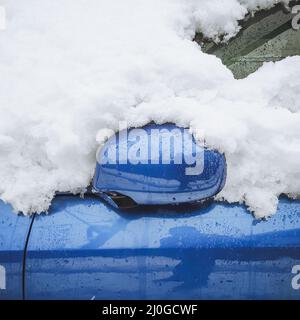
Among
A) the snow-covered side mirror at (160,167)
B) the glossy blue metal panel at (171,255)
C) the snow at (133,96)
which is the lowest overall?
the glossy blue metal panel at (171,255)

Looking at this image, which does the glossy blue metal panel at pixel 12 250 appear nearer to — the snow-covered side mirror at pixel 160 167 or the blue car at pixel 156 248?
the blue car at pixel 156 248

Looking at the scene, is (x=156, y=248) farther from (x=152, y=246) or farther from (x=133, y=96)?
(x=133, y=96)

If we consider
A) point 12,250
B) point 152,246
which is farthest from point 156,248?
point 12,250

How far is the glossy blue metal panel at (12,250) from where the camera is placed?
1.52 metres

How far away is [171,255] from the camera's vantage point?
4.89 feet

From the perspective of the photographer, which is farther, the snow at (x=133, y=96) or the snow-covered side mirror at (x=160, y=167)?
the snow at (x=133, y=96)

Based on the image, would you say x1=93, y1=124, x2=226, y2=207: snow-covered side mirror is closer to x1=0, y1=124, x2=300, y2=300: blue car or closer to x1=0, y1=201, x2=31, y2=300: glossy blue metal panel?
x1=0, y1=124, x2=300, y2=300: blue car

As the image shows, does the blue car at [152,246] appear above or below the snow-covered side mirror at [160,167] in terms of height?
below

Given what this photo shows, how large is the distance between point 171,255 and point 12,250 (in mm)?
575

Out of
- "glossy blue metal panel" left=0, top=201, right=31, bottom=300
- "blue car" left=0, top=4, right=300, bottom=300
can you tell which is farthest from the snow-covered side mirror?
"glossy blue metal panel" left=0, top=201, right=31, bottom=300

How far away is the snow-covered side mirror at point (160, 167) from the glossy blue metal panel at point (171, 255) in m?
0.09

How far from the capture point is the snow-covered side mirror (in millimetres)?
1425

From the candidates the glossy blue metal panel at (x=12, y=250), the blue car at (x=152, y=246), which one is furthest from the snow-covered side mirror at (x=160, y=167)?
the glossy blue metal panel at (x=12, y=250)

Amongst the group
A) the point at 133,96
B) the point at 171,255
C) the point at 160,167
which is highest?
the point at 133,96
